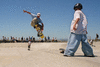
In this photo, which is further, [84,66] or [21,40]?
[21,40]

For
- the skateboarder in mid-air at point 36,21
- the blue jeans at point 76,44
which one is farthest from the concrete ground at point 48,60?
the skateboarder in mid-air at point 36,21

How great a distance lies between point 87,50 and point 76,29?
0.89 meters

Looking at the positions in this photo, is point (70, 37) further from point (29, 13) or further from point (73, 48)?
point (29, 13)

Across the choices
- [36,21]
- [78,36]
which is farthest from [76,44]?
[36,21]

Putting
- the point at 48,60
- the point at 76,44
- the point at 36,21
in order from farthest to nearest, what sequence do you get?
the point at 36,21, the point at 76,44, the point at 48,60

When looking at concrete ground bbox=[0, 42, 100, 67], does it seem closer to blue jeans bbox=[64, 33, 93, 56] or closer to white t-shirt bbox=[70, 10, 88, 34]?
blue jeans bbox=[64, 33, 93, 56]

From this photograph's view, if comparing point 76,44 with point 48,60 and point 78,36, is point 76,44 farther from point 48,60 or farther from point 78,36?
point 48,60

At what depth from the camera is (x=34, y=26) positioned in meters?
10.4

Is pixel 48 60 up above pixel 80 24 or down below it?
below

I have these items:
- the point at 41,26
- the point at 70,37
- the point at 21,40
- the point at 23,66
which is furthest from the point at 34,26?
the point at 21,40

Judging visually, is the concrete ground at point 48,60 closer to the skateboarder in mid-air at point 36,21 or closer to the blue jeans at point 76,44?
the blue jeans at point 76,44

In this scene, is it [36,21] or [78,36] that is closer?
[78,36]

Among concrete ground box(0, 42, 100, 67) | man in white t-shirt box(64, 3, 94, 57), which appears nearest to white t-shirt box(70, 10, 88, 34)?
man in white t-shirt box(64, 3, 94, 57)

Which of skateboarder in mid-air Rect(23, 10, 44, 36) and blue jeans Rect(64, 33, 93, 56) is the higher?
skateboarder in mid-air Rect(23, 10, 44, 36)
